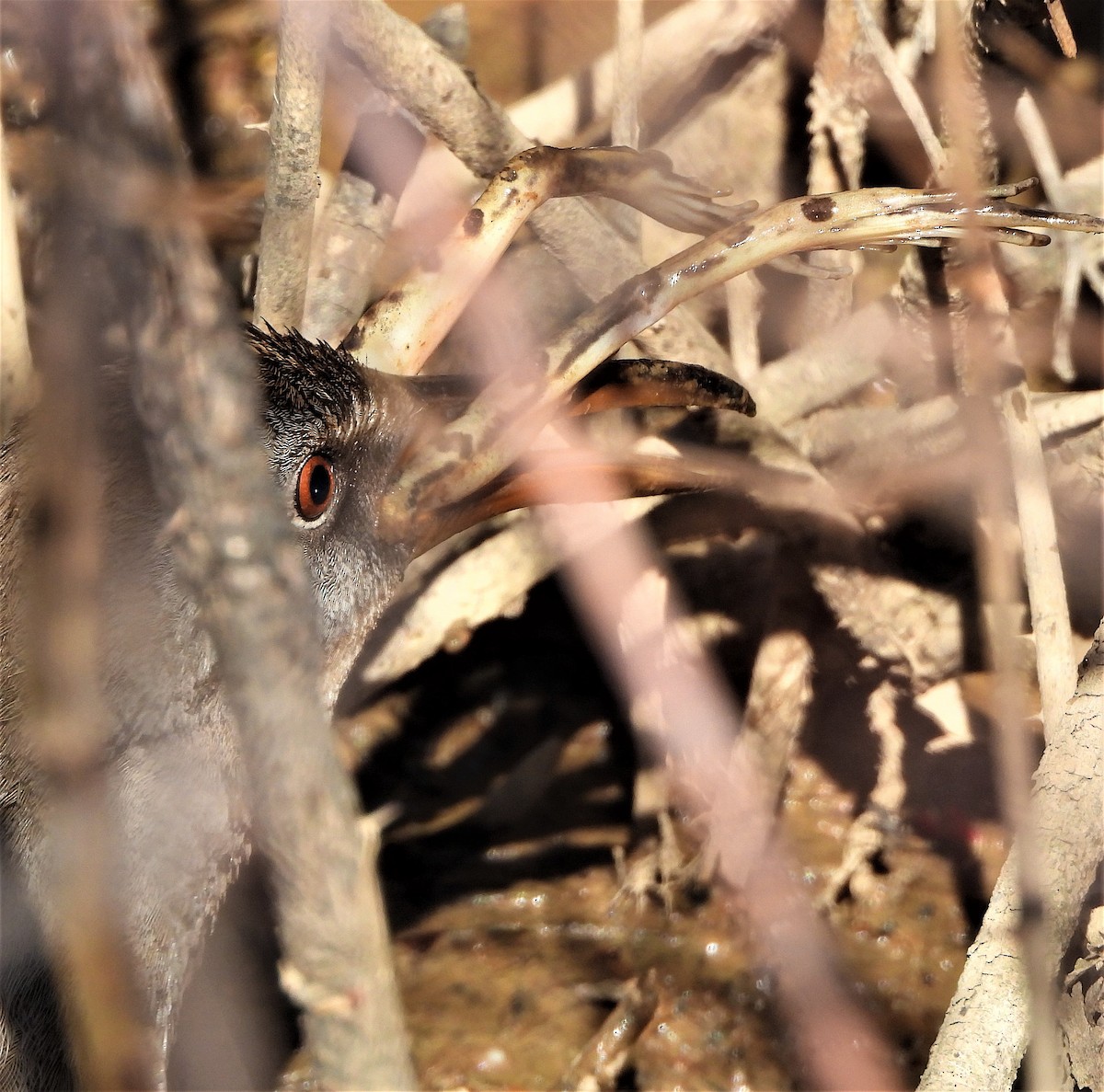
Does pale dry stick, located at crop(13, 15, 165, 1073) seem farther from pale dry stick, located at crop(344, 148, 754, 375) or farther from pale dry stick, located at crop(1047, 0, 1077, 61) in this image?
pale dry stick, located at crop(1047, 0, 1077, 61)

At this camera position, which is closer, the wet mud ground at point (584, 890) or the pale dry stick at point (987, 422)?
the pale dry stick at point (987, 422)

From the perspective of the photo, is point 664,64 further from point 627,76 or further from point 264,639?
point 264,639

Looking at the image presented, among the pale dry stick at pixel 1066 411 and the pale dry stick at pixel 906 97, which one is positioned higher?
the pale dry stick at pixel 906 97

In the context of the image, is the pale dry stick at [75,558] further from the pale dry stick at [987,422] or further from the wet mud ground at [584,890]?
the wet mud ground at [584,890]

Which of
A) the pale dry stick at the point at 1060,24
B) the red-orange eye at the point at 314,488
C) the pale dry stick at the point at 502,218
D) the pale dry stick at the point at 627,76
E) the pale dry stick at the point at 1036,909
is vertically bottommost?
the pale dry stick at the point at 1036,909

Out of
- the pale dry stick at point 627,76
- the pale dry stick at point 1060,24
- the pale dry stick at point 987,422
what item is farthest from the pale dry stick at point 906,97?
the pale dry stick at point 627,76

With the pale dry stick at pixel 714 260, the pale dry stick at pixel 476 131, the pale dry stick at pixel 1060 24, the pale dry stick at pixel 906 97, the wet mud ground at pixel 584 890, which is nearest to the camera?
the pale dry stick at pixel 714 260

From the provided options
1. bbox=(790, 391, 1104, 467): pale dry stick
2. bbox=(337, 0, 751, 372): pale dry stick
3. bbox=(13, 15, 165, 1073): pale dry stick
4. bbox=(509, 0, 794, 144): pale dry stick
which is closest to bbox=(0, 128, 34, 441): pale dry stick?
bbox=(337, 0, 751, 372): pale dry stick
